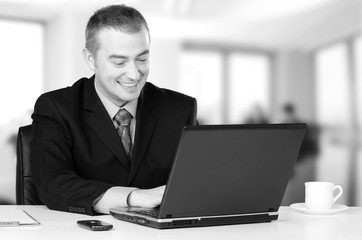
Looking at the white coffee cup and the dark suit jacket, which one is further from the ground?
the dark suit jacket

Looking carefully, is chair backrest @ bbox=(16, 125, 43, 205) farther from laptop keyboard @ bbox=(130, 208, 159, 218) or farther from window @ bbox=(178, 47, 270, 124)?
window @ bbox=(178, 47, 270, 124)

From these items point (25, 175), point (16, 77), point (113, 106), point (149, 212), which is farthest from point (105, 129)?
point (16, 77)

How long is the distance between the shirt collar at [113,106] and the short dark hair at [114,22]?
16cm

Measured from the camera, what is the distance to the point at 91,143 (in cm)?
218

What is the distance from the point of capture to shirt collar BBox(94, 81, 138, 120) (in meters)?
2.25

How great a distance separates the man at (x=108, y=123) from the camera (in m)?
2.10

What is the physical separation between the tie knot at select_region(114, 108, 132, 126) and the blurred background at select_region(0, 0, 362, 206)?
385cm

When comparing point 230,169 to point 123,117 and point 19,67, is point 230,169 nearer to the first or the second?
point 123,117

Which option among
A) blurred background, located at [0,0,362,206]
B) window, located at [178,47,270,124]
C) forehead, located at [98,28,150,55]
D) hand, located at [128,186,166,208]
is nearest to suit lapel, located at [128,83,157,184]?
forehead, located at [98,28,150,55]

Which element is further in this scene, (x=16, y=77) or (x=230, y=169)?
(x=16, y=77)

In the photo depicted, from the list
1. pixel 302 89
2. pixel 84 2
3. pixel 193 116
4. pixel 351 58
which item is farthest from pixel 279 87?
pixel 193 116

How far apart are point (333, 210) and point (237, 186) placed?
1.30 ft

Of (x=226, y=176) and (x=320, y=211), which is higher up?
(x=226, y=176)

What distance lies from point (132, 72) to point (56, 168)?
0.41 meters
